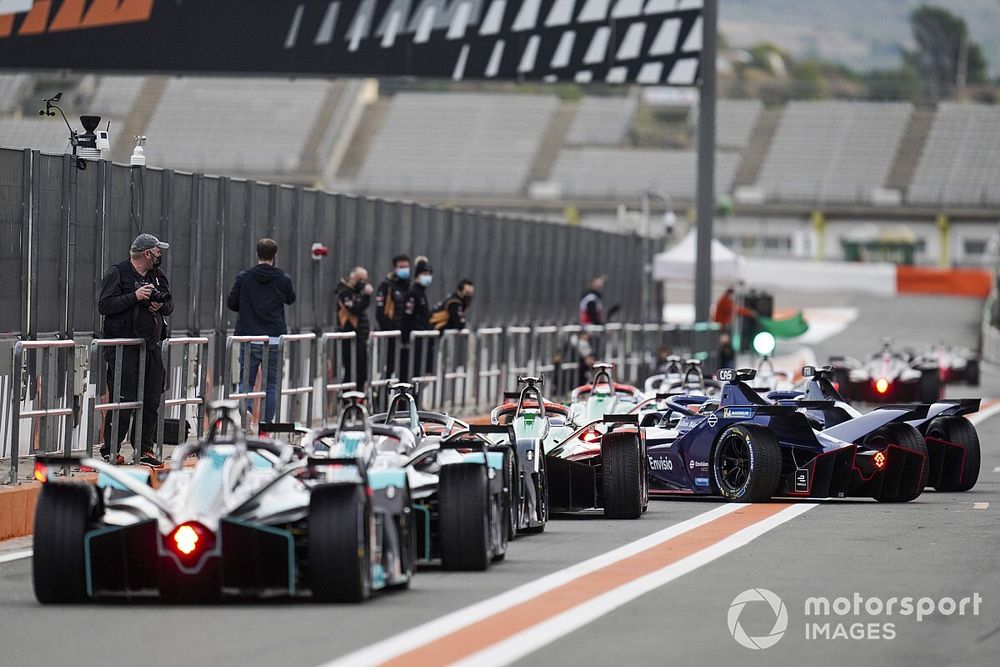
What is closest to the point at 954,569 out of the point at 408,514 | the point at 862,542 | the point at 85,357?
the point at 862,542

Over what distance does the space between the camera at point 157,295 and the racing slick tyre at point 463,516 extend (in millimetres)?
5600

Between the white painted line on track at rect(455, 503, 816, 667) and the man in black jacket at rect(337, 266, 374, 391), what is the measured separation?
9.35 metres

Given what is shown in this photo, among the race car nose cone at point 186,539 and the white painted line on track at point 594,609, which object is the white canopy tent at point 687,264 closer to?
the white painted line on track at point 594,609

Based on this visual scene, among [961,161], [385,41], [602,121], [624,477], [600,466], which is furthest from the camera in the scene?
[602,121]

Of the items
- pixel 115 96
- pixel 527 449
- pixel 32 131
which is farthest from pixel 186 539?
pixel 115 96

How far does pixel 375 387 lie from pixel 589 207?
80.2 meters

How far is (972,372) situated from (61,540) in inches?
1577

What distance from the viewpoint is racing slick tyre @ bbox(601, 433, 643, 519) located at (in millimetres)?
15688

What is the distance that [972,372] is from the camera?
158ft

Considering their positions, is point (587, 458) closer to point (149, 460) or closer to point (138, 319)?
point (149, 460)

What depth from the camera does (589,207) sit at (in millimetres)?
103938

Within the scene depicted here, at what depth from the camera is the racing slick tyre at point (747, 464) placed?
17203mm

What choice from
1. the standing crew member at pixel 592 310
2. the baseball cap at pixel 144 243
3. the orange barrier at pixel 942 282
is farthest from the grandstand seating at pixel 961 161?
the baseball cap at pixel 144 243

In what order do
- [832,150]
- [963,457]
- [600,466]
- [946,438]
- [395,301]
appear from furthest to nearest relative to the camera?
[832,150]
[395,301]
[946,438]
[963,457]
[600,466]
